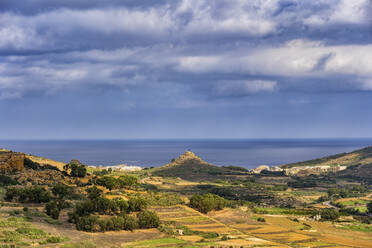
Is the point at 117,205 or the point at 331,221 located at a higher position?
the point at 117,205

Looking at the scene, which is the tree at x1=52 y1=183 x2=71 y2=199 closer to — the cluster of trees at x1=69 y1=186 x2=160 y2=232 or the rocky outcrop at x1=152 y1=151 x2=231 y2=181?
the cluster of trees at x1=69 y1=186 x2=160 y2=232

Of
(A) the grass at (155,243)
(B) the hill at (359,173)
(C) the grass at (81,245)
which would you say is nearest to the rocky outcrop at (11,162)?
(A) the grass at (155,243)

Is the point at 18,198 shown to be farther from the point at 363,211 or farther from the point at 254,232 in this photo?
the point at 363,211

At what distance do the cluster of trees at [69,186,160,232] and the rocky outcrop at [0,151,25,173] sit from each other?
23.2 metres

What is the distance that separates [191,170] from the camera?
132 metres

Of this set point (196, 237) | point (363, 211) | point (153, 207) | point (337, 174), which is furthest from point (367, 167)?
point (196, 237)

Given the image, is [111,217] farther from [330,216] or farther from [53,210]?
[330,216]

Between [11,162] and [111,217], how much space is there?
29.1m

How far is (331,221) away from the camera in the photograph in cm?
5556

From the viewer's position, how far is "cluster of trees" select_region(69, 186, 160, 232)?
39281 mm

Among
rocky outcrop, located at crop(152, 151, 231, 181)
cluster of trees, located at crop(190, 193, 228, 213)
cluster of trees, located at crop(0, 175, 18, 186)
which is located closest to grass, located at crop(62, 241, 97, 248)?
cluster of trees, located at crop(190, 193, 228, 213)

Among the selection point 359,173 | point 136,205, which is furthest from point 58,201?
point 359,173

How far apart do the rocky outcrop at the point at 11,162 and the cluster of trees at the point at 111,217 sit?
912 inches

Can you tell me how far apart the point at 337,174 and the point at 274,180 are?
29304 millimetres
